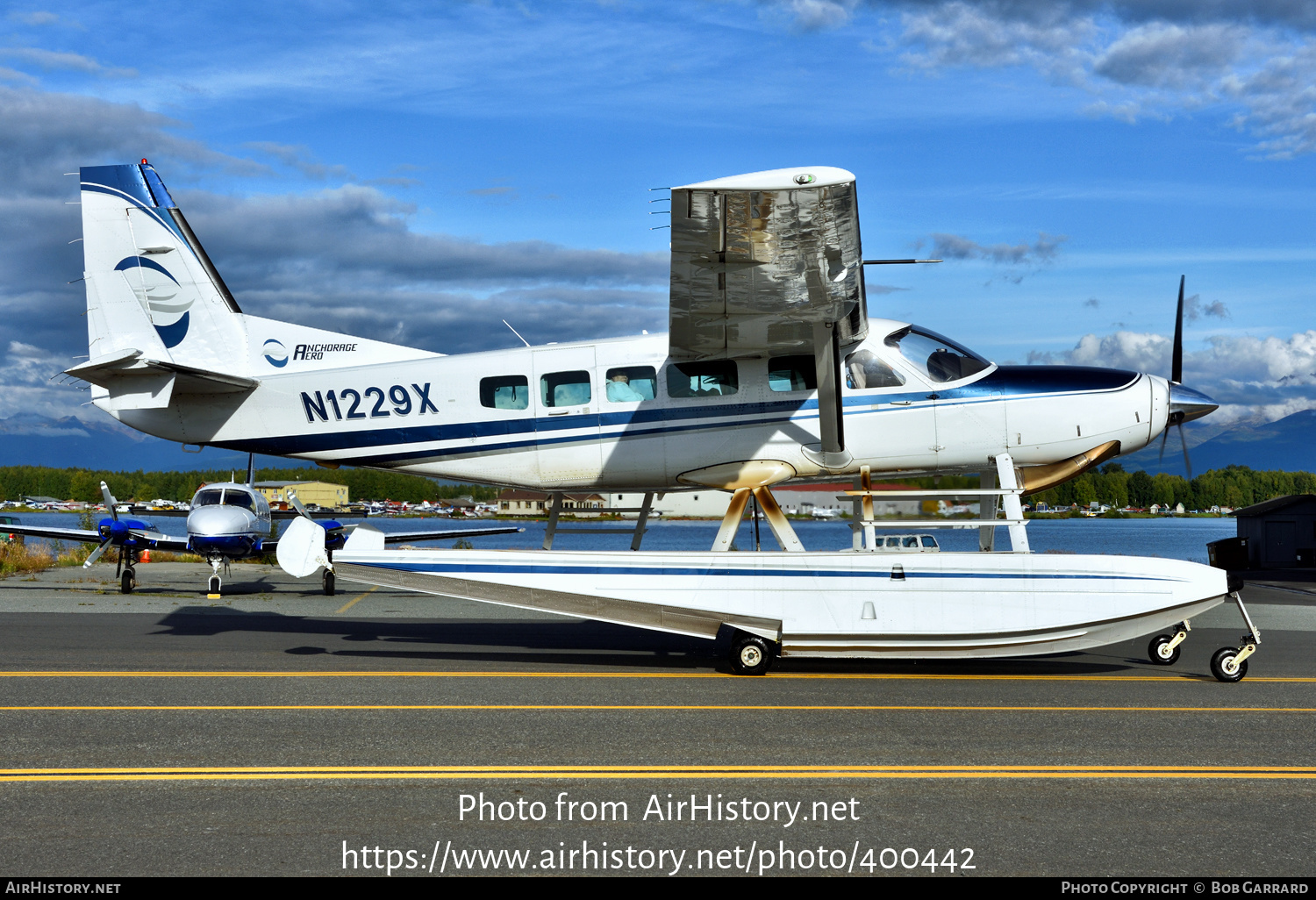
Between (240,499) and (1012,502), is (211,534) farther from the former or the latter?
(1012,502)

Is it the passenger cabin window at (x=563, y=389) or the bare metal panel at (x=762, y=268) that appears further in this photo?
the passenger cabin window at (x=563, y=389)

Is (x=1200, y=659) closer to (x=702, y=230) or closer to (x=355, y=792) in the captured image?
(x=702, y=230)

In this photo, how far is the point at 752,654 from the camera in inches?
347

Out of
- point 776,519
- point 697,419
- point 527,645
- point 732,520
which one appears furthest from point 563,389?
point 527,645

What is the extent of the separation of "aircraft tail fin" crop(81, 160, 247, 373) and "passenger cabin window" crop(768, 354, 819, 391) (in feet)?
20.0

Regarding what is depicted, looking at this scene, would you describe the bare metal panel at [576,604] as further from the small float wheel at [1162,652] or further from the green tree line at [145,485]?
the green tree line at [145,485]

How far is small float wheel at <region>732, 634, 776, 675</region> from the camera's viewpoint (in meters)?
8.82

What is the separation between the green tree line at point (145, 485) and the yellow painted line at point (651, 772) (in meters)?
69.6

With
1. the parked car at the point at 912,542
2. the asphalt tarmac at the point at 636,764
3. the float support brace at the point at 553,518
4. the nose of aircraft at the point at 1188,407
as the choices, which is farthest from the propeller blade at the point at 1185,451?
the float support brace at the point at 553,518

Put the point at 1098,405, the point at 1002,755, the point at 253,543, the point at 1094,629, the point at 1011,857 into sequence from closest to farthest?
1. the point at 1011,857
2. the point at 1002,755
3. the point at 1094,629
4. the point at 1098,405
5. the point at 253,543

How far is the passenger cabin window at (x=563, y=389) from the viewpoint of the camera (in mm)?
10148

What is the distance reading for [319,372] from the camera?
10516 millimetres
